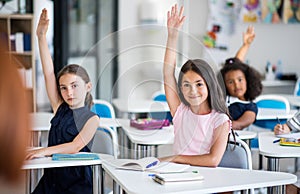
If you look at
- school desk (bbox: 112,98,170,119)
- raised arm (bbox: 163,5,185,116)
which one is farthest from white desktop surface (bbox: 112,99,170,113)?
raised arm (bbox: 163,5,185,116)

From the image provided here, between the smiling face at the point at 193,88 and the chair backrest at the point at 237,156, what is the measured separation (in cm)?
31

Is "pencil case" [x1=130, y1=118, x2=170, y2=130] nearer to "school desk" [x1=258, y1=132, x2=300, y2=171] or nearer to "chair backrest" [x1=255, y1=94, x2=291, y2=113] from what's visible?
"school desk" [x1=258, y1=132, x2=300, y2=171]

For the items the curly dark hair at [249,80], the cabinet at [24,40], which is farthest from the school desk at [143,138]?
the cabinet at [24,40]

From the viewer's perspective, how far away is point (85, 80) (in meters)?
2.12

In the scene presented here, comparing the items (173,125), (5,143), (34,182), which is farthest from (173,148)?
(5,143)

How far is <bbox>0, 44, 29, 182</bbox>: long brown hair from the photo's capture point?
1.52 ft

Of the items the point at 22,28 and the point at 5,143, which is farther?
the point at 22,28

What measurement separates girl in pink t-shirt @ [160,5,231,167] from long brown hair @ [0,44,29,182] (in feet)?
4.99

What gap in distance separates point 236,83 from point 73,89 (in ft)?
4.96

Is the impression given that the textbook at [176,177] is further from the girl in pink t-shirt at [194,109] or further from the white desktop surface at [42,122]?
the white desktop surface at [42,122]

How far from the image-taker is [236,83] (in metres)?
3.41

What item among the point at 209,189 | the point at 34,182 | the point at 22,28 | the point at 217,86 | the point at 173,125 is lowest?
the point at 34,182

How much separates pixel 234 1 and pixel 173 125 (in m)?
4.44

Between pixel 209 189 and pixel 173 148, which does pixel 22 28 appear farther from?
pixel 209 189
